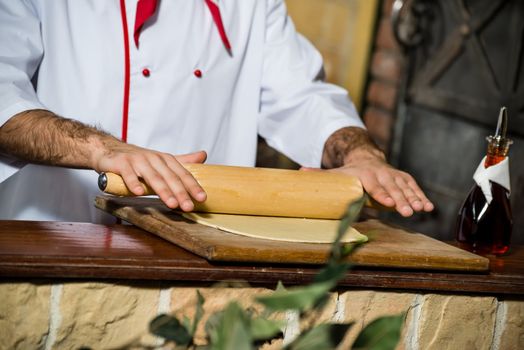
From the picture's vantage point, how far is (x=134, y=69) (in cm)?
175

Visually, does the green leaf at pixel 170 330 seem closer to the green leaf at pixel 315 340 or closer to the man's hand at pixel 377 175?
the green leaf at pixel 315 340

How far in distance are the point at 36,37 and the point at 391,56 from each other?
6.40ft

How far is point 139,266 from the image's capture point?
1.04 m

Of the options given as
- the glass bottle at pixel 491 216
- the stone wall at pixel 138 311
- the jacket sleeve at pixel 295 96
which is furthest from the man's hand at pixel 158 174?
the jacket sleeve at pixel 295 96

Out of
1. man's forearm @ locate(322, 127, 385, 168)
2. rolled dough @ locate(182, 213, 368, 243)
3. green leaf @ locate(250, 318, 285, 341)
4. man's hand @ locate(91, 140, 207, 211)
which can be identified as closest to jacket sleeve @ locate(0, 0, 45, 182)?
man's hand @ locate(91, 140, 207, 211)

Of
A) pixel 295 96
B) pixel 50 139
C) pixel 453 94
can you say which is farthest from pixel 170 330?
pixel 453 94

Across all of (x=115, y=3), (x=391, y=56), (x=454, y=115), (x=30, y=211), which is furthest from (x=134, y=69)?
(x=391, y=56)

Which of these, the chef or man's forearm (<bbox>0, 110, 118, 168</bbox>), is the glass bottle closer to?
the chef

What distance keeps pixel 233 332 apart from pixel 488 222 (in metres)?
0.90

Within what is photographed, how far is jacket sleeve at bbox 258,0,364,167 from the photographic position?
196 centimetres

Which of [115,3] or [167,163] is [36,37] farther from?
[167,163]

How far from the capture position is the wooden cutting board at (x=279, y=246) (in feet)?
3.61

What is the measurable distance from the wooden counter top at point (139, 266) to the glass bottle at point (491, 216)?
0.11 m

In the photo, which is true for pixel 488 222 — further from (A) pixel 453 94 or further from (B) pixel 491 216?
(A) pixel 453 94
